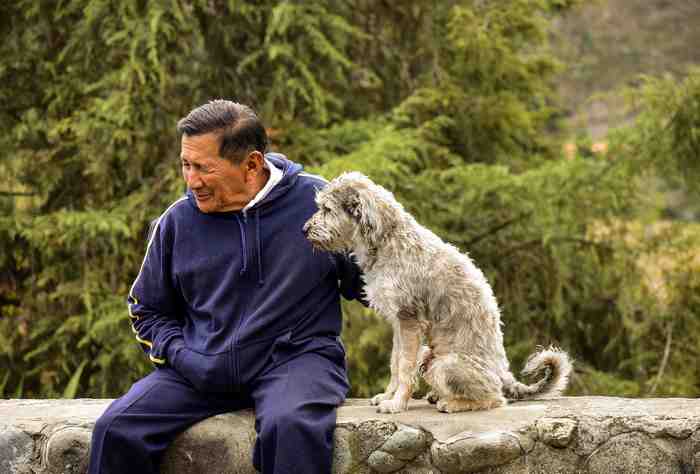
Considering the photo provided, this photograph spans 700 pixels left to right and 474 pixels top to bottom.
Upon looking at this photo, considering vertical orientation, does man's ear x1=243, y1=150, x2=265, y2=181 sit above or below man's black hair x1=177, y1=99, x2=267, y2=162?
below

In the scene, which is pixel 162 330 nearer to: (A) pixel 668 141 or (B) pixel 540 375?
(B) pixel 540 375

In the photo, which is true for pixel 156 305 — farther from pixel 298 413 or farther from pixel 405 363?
pixel 405 363

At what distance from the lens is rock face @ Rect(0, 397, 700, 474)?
4027mm

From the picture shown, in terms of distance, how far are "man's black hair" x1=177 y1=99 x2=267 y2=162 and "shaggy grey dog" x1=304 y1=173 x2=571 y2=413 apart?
427 mm

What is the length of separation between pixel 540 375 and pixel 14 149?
5979 millimetres

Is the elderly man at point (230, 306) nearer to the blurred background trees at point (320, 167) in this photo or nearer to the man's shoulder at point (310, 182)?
the man's shoulder at point (310, 182)

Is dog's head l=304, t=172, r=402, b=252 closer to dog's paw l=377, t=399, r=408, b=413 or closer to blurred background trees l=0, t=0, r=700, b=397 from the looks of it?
dog's paw l=377, t=399, r=408, b=413

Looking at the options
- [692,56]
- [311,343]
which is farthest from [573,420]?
[692,56]

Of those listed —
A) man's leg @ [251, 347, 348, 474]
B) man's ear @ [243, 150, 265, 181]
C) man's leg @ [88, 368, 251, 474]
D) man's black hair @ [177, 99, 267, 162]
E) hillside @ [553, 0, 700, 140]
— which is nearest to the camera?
man's leg @ [251, 347, 348, 474]

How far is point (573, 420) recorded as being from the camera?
407 cm

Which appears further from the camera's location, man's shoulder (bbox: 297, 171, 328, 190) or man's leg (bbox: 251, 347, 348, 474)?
man's shoulder (bbox: 297, 171, 328, 190)

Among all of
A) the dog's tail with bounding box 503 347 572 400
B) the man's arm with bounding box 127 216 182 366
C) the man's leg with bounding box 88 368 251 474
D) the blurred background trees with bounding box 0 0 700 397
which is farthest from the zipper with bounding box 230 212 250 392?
the blurred background trees with bounding box 0 0 700 397

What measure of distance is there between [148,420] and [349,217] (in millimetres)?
1327

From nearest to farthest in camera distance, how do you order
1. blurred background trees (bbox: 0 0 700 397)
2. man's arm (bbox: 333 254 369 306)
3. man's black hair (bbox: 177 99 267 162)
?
man's black hair (bbox: 177 99 267 162) < man's arm (bbox: 333 254 369 306) < blurred background trees (bbox: 0 0 700 397)
